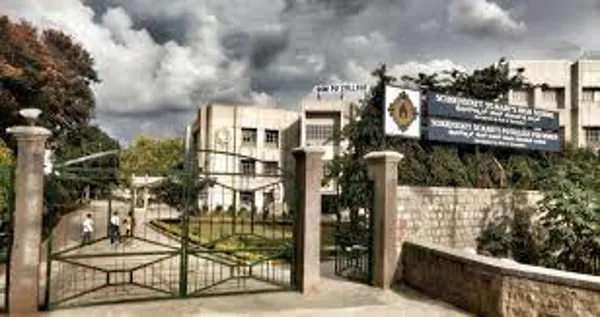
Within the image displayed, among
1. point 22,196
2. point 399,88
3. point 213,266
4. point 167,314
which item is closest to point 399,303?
point 167,314

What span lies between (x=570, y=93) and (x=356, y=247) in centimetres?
3611

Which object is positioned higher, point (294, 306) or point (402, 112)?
point (402, 112)

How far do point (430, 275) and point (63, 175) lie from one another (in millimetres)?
6947

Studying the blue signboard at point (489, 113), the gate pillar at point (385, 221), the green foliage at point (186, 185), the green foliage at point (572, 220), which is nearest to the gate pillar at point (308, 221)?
the gate pillar at point (385, 221)

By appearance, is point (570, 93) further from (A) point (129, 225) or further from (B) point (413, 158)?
(A) point (129, 225)

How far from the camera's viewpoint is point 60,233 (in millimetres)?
23203

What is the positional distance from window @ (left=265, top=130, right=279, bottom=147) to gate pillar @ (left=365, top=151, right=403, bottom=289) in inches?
1458

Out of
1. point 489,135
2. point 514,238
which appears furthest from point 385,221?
point 489,135

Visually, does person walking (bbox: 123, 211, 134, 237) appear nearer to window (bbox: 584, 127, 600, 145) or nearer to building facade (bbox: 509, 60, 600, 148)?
building facade (bbox: 509, 60, 600, 148)

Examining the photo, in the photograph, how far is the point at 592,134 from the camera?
43969 millimetres

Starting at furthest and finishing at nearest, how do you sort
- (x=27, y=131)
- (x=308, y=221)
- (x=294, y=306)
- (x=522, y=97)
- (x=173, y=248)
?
1. (x=522, y=97)
2. (x=308, y=221)
3. (x=173, y=248)
4. (x=294, y=306)
5. (x=27, y=131)

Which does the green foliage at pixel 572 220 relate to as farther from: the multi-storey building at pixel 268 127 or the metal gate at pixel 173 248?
the multi-storey building at pixel 268 127

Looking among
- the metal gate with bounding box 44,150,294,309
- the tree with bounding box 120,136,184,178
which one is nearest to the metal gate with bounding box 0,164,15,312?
the metal gate with bounding box 44,150,294,309

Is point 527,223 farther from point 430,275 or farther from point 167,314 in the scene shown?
point 167,314
